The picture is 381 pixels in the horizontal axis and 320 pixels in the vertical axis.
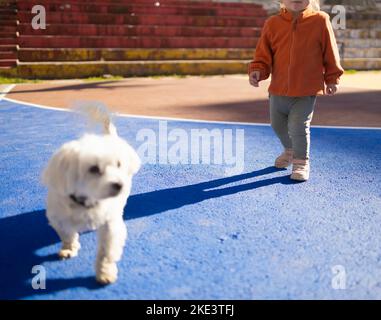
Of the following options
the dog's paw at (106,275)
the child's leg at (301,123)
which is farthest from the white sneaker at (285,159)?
the dog's paw at (106,275)

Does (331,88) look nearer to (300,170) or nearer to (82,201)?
(300,170)

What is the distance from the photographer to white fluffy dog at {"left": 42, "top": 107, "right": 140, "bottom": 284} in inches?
90.7

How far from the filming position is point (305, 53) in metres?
4.09

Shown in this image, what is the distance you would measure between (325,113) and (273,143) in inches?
103

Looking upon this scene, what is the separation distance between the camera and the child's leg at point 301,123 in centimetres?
417

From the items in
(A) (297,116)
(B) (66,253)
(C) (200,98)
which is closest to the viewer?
(B) (66,253)

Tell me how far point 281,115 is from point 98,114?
2.09m

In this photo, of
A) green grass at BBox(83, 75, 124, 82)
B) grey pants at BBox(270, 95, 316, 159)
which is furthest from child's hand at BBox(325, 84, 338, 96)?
green grass at BBox(83, 75, 124, 82)

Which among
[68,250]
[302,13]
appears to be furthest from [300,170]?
[68,250]

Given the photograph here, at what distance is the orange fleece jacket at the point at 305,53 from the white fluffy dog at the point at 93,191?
213 cm

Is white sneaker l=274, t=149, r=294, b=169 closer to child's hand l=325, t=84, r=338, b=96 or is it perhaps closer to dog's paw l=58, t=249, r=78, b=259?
child's hand l=325, t=84, r=338, b=96

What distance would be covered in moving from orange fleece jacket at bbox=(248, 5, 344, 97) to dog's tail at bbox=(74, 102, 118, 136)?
188cm

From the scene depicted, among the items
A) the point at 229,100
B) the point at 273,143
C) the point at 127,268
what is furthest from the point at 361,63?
the point at 127,268

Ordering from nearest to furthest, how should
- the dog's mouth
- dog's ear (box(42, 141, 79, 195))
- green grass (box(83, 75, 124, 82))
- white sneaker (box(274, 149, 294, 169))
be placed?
dog's ear (box(42, 141, 79, 195)) < the dog's mouth < white sneaker (box(274, 149, 294, 169)) < green grass (box(83, 75, 124, 82))
